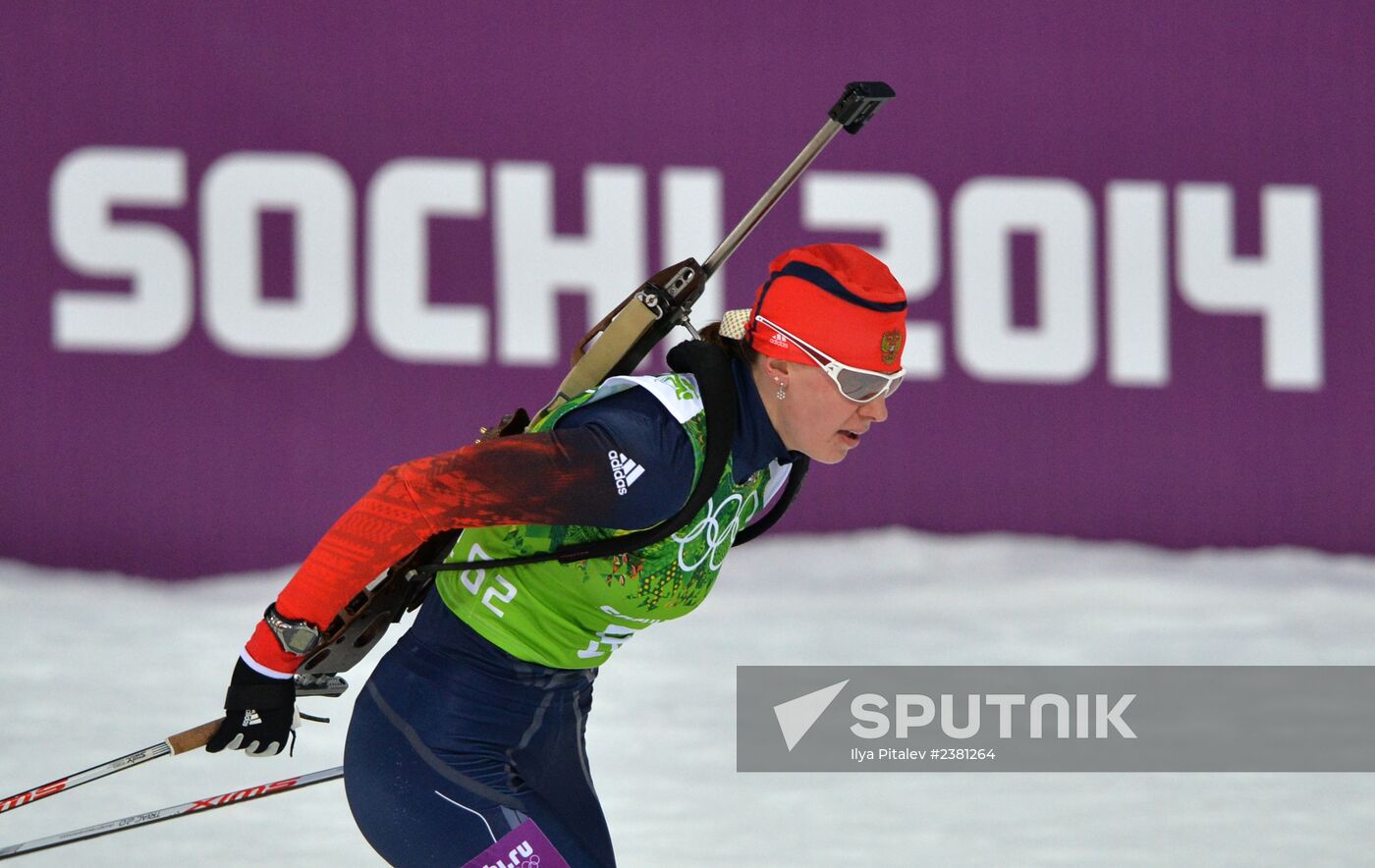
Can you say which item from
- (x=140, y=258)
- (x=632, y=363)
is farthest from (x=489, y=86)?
(x=632, y=363)

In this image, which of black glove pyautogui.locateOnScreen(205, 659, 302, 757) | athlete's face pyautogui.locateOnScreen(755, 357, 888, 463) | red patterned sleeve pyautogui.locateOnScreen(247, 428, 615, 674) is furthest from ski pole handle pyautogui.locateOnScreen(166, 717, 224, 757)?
athlete's face pyautogui.locateOnScreen(755, 357, 888, 463)

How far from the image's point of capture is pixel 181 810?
3.17 meters

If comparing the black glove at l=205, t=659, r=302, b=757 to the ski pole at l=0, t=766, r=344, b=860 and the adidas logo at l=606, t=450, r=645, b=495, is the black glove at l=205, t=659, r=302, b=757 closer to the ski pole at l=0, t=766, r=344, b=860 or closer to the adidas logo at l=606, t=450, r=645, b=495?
the ski pole at l=0, t=766, r=344, b=860

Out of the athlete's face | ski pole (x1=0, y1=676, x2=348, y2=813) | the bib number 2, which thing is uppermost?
the athlete's face

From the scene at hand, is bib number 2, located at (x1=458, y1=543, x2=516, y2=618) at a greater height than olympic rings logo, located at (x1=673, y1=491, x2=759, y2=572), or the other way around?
olympic rings logo, located at (x1=673, y1=491, x2=759, y2=572)

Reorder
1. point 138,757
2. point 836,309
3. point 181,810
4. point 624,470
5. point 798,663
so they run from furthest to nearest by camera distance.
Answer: point 798,663
point 181,810
point 138,757
point 836,309
point 624,470

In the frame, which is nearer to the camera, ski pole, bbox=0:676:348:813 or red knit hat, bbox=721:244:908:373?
red knit hat, bbox=721:244:908:373

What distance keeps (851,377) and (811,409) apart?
78 mm

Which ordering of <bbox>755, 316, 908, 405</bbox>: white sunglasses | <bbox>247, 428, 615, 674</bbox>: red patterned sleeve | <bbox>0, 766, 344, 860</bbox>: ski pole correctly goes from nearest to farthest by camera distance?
<bbox>247, 428, 615, 674</bbox>: red patterned sleeve < <bbox>755, 316, 908, 405</bbox>: white sunglasses < <bbox>0, 766, 344, 860</bbox>: ski pole

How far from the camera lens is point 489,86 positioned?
6.58m

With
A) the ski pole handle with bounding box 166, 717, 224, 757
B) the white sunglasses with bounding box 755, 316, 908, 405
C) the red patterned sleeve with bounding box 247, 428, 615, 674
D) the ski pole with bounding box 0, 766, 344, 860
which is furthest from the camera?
the ski pole with bounding box 0, 766, 344, 860

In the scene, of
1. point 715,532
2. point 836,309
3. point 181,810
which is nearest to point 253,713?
point 181,810

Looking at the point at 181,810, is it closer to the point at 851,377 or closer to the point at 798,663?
the point at 851,377

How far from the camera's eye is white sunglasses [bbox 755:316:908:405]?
8.69ft
